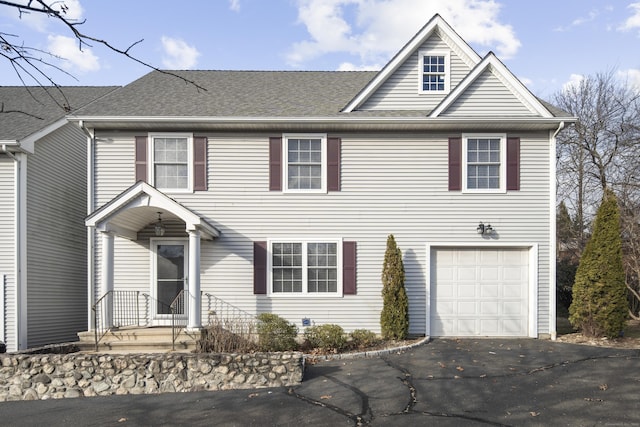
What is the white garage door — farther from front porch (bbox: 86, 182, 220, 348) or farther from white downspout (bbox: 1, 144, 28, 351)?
white downspout (bbox: 1, 144, 28, 351)

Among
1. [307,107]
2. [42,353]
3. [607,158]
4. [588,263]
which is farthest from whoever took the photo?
[607,158]

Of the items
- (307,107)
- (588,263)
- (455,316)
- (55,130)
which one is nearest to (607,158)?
(588,263)

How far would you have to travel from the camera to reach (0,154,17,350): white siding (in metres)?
10.8

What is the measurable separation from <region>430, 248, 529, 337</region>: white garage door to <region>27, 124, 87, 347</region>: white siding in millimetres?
9281

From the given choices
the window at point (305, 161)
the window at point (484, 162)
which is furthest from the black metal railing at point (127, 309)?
the window at point (484, 162)

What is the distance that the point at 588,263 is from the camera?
423 inches

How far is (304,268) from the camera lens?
36.9 ft

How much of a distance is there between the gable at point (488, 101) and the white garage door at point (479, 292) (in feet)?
10.7

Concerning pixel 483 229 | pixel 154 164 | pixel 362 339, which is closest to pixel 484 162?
pixel 483 229

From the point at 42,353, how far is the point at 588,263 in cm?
1124

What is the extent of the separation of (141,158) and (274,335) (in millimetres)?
5218

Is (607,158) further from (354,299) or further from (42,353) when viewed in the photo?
(42,353)

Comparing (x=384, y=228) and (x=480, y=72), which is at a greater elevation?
(x=480, y=72)

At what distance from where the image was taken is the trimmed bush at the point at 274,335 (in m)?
9.72
